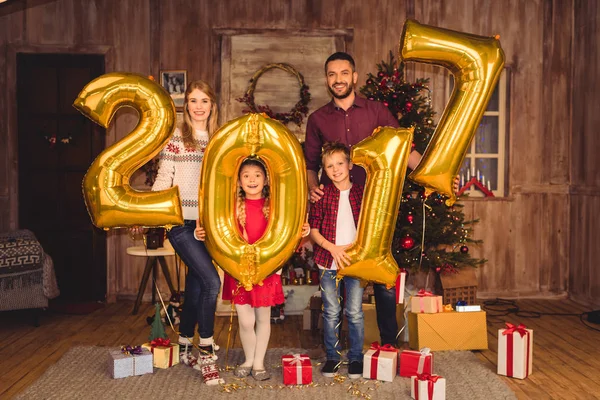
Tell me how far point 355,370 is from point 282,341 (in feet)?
2.86

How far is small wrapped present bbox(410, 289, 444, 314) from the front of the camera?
368cm

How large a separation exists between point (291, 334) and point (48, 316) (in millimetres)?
1861

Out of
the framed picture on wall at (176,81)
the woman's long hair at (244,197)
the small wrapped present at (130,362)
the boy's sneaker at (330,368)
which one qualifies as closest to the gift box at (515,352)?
the boy's sneaker at (330,368)

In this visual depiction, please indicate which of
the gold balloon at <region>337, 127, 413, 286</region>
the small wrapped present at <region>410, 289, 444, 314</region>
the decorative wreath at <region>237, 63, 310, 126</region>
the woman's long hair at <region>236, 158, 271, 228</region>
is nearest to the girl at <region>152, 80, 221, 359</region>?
the woman's long hair at <region>236, 158, 271, 228</region>

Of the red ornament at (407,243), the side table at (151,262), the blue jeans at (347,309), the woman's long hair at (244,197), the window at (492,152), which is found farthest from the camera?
the window at (492,152)

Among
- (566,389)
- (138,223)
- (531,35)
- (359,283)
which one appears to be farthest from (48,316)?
(531,35)

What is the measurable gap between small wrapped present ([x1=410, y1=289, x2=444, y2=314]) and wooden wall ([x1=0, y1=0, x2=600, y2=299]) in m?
1.84

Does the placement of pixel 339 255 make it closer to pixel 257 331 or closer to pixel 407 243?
pixel 257 331

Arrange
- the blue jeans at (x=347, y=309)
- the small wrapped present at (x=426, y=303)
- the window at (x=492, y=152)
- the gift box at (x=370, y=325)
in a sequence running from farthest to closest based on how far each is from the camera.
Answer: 1. the window at (x=492, y=152)
2. the gift box at (x=370, y=325)
3. the small wrapped present at (x=426, y=303)
4. the blue jeans at (x=347, y=309)

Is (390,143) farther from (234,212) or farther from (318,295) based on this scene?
(318,295)

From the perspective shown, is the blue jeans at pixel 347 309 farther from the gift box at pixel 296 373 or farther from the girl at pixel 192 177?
the girl at pixel 192 177

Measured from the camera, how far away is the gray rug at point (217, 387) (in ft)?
9.76

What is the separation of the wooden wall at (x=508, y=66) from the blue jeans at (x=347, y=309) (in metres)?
2.37

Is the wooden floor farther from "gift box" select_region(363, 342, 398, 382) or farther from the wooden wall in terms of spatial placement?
"gift box" select_region(363, 342, 398, 382)
